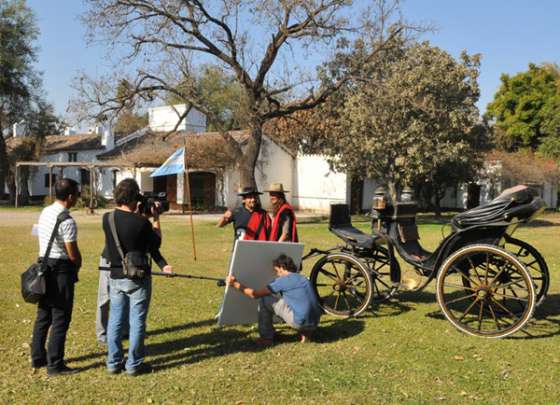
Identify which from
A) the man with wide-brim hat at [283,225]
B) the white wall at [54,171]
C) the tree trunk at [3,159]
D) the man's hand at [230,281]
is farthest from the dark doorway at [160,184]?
the man's hand at [230,281]

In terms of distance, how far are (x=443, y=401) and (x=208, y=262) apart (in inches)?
311

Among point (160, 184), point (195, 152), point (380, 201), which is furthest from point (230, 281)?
point (160, 184)

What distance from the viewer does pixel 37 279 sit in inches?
184

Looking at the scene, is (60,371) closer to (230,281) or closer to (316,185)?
(230,281)

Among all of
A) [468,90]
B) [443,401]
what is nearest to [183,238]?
[443,401]

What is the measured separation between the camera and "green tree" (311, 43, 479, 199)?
2328 cm

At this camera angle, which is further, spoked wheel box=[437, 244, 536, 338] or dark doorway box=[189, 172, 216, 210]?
dark doorway box=[189, 172, 216, 210]

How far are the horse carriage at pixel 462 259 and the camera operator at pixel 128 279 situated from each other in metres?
2.56

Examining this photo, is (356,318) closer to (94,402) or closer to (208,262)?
(94,402)

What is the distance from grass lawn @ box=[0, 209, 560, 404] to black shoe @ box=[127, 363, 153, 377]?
0.22 ft

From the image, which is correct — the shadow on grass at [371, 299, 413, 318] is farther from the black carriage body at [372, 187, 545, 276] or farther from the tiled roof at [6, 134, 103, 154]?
the tiled roof at [6, 134, 103, 154]

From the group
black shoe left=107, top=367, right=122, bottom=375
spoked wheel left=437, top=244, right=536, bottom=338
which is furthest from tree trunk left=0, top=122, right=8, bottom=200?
spoked wheel left=437, top=244, right=536, bottom=338

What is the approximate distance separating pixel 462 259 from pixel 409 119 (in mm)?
18621

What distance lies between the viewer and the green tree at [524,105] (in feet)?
141
